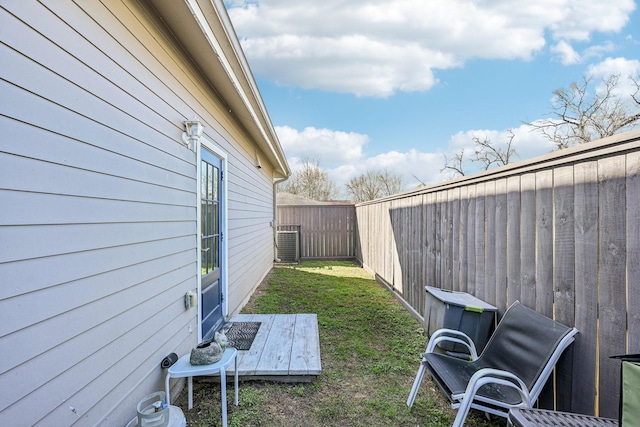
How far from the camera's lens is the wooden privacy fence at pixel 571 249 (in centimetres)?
149

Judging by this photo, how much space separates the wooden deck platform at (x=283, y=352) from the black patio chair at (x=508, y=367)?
0.92 m

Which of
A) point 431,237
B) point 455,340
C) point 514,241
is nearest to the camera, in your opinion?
point 514,241

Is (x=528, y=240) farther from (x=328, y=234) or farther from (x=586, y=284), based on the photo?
(x=328, y=234)

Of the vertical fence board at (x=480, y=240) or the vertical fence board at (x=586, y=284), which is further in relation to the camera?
the vertical fence board at (x=480, y=240)

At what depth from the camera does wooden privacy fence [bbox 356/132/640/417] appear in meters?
1.49

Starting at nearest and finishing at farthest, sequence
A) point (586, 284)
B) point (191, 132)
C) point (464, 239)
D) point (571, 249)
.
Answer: point (586, 284) → point (571, 249) → point (191, 132) → point (464, 239)

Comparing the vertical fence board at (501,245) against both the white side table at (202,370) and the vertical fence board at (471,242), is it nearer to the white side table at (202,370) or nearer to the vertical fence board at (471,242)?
the vertical fence board at (471,242)

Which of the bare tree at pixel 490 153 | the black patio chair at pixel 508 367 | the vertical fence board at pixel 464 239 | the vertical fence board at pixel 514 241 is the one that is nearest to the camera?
the black patio chair at pixel 508 367

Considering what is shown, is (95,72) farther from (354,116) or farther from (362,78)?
(354,116)

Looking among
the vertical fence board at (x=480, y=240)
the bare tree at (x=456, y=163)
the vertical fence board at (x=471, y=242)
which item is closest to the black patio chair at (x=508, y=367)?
the vertical fence board at (x=480, y=240)

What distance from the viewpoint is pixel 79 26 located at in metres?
1.49

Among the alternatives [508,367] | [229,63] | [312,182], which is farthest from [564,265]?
[312,182]

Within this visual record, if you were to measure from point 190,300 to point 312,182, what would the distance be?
69.1 feet

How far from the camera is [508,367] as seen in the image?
2035 mm
